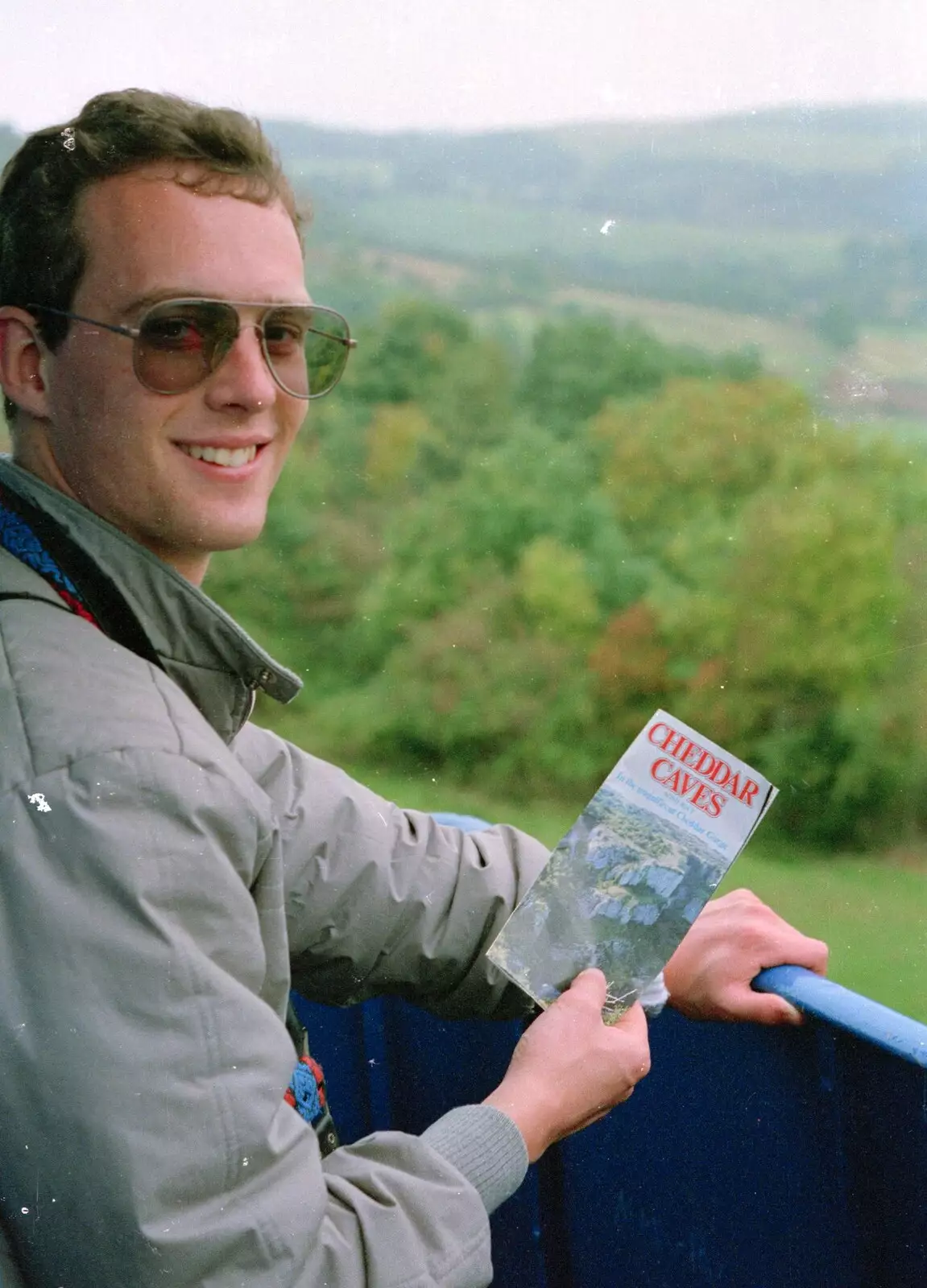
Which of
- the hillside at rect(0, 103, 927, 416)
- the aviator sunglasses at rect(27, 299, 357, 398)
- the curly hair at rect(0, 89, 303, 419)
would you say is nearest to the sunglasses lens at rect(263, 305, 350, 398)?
the aviator sunglasses at rect(27, 299, 357, 398)

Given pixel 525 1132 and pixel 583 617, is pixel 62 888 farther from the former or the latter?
pixel 583 617

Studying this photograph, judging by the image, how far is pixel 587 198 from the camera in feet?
11.2

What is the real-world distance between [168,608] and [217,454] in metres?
0.20

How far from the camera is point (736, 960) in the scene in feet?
5.32

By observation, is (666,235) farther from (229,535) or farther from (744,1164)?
(744,1164)

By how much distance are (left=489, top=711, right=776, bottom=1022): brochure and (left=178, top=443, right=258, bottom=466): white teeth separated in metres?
0.53

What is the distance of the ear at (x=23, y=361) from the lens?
1.44 meters

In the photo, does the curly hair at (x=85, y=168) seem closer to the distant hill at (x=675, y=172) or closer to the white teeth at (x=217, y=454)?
the white teeth at (x=217, y=454)

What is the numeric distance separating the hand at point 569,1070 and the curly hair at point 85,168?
2.87ft

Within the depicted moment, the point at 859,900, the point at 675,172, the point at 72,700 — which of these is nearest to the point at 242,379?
the point at 72,700

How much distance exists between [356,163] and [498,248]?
0.64 m

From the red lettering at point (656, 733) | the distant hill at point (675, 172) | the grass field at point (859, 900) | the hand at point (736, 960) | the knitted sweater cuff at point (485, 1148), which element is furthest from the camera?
the distant hill at point (675, 172)

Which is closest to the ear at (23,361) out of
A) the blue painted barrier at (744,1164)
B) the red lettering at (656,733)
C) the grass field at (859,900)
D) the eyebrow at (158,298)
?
the eyebrow at (158,298)

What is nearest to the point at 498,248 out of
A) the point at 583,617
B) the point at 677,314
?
the point at 677,314
